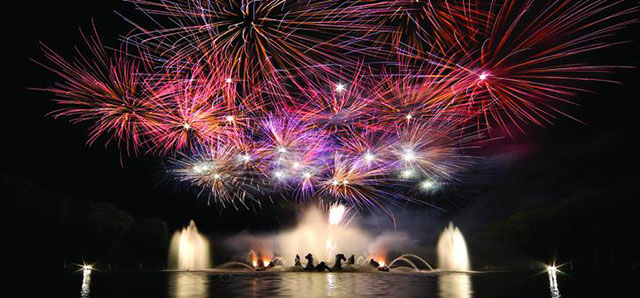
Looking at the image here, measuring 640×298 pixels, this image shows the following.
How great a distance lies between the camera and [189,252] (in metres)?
47.5

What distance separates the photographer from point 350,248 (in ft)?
185

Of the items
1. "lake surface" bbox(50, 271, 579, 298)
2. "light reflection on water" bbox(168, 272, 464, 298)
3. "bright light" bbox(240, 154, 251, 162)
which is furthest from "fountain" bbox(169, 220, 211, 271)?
"light reflection on water" bbox(168, 272, 464, 298)

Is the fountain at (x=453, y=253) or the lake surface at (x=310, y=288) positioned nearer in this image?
the lake surface at (x=310, y=288)

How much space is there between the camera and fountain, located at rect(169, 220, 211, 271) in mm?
47156

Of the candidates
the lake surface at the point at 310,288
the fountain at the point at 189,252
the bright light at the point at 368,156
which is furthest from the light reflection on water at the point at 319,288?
the fountain at the point at 189,252

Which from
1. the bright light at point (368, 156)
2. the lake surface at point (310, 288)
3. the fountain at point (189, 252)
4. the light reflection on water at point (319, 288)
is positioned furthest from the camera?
the fountain at point (189, 252)

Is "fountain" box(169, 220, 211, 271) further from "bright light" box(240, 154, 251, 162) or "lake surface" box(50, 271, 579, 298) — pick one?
"lake surface" box(50, 271, 579, 298)

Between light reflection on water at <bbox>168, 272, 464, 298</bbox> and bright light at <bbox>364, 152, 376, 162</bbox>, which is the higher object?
bright light at <bbox>364, 152, 376, 162</bbox>

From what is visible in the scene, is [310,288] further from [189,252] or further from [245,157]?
[189,252]

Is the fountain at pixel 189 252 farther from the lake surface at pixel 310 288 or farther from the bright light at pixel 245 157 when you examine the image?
the lake surface at pixel 310 288

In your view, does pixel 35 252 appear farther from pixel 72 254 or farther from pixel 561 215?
pixel 561 215

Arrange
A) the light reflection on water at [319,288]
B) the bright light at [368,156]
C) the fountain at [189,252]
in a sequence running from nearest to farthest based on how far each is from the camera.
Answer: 1. the light reflection on water at [319,288]
2. the bright light at [368,156]
3. the fountain at [189,252]

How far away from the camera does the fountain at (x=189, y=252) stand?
155 ft

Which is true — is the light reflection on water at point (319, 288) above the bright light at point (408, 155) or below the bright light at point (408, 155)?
below
